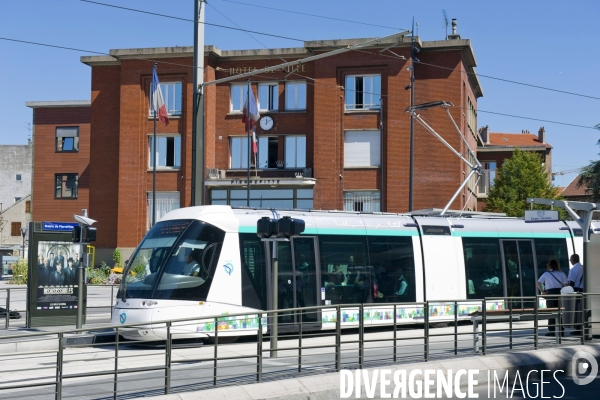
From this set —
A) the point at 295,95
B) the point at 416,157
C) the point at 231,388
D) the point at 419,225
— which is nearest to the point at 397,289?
the point at 419,225

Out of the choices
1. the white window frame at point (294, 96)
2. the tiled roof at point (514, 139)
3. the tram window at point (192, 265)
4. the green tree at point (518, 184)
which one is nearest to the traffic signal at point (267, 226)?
the tram window at point (192, 265)

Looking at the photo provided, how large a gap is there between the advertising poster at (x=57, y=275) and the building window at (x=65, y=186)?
146 feet

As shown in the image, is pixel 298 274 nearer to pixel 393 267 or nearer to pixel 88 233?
pixel 393 267

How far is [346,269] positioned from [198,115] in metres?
5.03

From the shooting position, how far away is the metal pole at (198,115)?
64.2 ft

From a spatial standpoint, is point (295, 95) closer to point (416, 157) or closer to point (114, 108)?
point (416, 157)

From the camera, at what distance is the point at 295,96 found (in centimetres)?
4744

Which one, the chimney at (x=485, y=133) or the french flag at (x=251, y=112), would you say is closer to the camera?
the french flag at (x=251, y=112)

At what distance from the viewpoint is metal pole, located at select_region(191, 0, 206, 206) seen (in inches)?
770

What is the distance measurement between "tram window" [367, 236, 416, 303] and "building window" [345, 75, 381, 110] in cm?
2625

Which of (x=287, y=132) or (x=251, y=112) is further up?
(x=251, y=112)

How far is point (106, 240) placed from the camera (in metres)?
50.4

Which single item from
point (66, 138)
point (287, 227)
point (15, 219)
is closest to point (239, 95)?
point (66, 138)

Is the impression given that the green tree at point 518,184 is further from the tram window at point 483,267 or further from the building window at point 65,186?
the tram window at point 483,267
